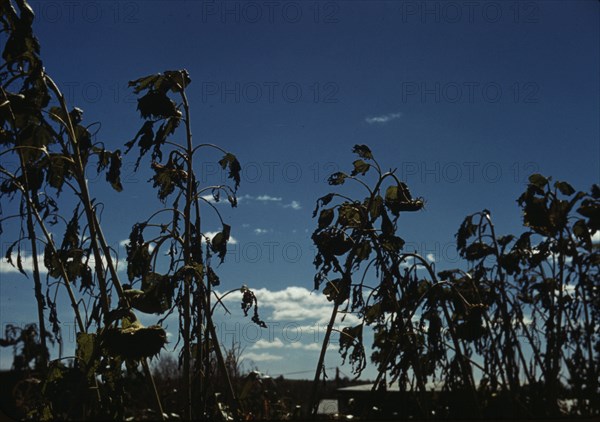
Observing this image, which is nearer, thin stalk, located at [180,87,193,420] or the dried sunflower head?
the dried sunflower head

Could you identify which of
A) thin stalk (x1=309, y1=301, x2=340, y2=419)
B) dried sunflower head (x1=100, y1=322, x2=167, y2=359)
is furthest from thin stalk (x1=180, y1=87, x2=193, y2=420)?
thin stalk (x1=309, y1=301, x2=340, y2=419)

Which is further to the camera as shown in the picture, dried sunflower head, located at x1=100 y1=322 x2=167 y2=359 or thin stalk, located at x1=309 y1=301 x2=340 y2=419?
thin stalk, located at x1=309 y1=301 x2=340 y2=419

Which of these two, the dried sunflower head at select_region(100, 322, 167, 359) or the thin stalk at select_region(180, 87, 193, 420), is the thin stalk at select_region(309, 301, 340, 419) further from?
the dried sunflower head at select_region(100, 322, 167, 359)

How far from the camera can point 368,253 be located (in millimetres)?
2277

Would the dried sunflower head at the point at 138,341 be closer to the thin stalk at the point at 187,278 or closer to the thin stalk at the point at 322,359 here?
the thin stalk at the point at 187,278

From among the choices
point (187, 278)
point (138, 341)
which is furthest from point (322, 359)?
point (138, 341)

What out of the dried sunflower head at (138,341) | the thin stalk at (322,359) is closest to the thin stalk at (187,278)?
the dried sunflower head at (138,341)

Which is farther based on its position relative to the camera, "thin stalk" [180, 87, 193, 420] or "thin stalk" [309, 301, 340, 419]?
"thin stalk" [309, 301, 340, 419]

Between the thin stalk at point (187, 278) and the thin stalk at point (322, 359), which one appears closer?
the thin stalk at point (187, 278)

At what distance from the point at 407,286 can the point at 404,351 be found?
263 mm

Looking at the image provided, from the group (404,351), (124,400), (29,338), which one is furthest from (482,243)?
(29,338)

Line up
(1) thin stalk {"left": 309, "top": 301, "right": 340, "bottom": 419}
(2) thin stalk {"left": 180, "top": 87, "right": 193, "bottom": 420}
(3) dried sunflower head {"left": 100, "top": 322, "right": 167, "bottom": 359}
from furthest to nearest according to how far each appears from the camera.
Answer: (1) thin stalk {"left": 309, "top": 301, "right": 340, "bottom": 419}
(2) thin stalk {"left": 180, "top": 87, "right": 193, "bottom": 420}
(3) dried sunflower head {"left": 100, "top": 322, "right": 167, "bottom": 359}

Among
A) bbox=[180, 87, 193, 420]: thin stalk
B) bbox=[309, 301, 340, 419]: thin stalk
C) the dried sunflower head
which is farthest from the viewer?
bbox=[309, 301, 340, 419]: thin stalk

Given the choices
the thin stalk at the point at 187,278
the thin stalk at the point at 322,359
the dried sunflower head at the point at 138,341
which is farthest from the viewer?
the thin stalk at the point at 322,359
